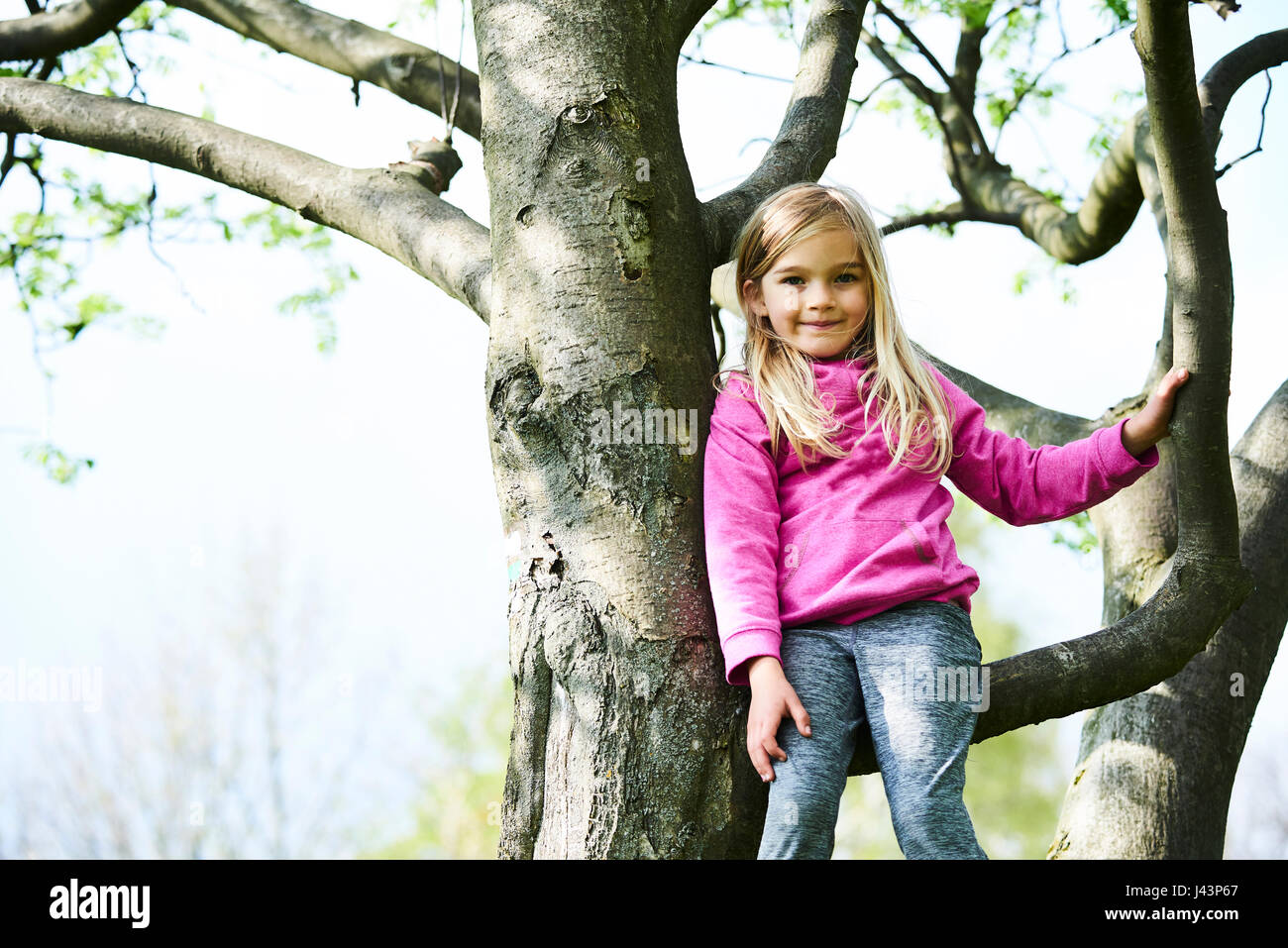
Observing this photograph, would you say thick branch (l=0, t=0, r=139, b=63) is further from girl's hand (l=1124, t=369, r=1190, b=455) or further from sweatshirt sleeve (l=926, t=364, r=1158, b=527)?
girl's hand (l=1124, t=369, r=1190, b=455)

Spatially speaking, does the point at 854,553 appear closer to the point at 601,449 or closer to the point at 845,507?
the point at 845,507

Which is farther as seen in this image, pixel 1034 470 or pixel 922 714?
pixel 1034 470

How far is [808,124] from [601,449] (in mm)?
1377

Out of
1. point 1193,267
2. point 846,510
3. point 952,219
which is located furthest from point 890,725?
point 952,219

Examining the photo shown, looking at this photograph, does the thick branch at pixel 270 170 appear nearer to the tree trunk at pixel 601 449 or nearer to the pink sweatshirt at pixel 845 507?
the tree trunk at pixel 601 449

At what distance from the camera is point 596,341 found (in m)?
2.12

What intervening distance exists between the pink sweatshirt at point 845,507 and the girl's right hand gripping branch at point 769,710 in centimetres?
4

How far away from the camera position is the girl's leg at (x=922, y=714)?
1.87 metres

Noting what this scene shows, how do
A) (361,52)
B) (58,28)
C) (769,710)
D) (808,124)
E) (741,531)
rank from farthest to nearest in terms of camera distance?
1. (361,52)
2. (58,28)
3. (808,124)
4. (741,531)
5. (769,710)

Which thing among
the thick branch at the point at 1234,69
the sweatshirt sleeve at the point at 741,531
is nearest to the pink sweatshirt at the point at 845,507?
the sweatshirt sleeve at the point at 741,531

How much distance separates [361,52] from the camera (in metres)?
3.95
